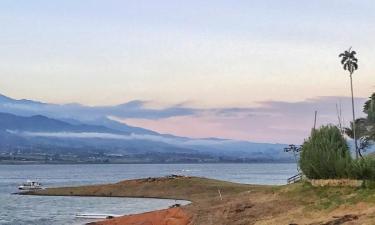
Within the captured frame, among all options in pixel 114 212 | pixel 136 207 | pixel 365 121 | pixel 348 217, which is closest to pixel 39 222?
pixel 114 212

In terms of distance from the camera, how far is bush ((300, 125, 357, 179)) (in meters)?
56.2

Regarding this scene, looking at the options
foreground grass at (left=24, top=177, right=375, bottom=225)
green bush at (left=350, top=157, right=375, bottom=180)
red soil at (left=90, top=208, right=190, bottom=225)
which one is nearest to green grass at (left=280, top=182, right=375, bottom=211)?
foreground grass at (left=24, top=177, right=375, bottom=225)

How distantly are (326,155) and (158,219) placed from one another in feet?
53.4

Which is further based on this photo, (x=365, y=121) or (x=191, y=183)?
(x=191, y=183)

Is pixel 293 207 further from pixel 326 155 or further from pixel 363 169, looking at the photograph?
pixel 326 155

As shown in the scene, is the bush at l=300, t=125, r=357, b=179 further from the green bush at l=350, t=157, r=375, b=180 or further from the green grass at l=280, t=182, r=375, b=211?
the green grass at l=280, t=182, r=375, b=211

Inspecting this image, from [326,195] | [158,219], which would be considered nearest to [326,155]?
[326,195]

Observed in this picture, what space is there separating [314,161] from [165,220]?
46.8 ft

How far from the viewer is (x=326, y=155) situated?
5738 centimetres

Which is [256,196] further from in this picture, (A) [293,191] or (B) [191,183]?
(B) [191,183]

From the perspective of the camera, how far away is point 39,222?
72.1 m

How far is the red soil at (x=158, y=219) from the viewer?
61.7m

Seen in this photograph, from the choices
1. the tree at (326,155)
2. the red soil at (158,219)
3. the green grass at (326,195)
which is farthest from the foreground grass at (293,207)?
the tree at (326,155)

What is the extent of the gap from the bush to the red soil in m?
11.3
